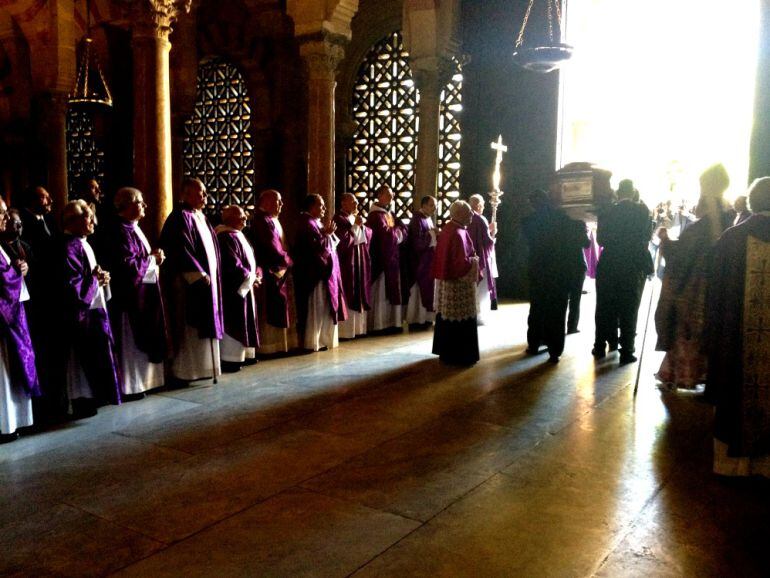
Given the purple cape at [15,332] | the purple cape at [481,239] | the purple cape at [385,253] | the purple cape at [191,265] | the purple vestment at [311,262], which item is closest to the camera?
the purple cape at [15,332]

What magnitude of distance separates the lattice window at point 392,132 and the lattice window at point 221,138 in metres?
2.55

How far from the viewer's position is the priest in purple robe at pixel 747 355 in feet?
12.1

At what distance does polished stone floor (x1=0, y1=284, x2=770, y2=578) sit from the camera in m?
2.83

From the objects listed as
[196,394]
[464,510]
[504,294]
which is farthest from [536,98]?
[464,510]

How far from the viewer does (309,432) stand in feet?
14.7

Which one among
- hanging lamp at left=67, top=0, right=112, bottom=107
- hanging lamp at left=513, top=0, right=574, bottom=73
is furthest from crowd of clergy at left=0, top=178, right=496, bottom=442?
hanging lamp at left=67, top=0, right=112, bottom=107

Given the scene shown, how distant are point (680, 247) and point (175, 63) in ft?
35.6

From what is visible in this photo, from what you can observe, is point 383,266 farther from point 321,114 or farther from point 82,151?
point 82,151

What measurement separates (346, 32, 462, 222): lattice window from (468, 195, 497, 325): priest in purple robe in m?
3.38

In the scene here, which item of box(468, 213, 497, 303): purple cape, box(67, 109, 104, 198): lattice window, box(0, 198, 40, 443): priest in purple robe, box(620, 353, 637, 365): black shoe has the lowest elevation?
box(620, 353, 637, 365): black shoe

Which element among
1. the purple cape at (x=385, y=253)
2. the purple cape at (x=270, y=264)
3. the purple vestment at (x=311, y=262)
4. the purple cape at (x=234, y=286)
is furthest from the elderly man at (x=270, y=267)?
the purple cape at (x=385, y=253)

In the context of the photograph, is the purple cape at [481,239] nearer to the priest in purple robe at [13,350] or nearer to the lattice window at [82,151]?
the priest in purple robe at [13,350]

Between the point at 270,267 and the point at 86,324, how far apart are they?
2376mm

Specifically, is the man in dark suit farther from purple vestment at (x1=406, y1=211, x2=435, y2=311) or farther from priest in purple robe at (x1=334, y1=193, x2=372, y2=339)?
priest in purple robe at (x1=334, y1=193, x2=372, y2=339)
